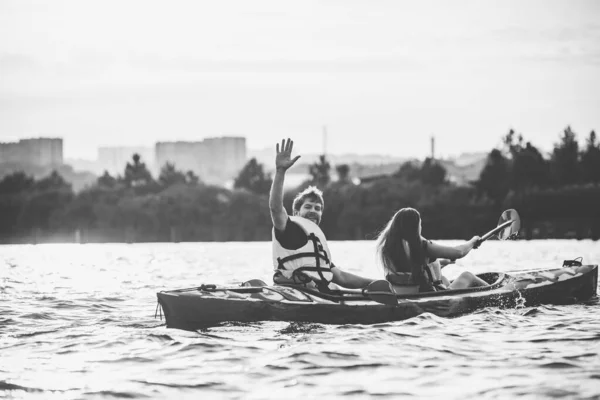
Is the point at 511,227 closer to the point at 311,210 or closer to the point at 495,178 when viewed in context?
the point at 311,210

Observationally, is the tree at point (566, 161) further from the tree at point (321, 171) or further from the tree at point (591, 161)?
the tree at point (321, 171)

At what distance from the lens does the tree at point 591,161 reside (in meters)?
100

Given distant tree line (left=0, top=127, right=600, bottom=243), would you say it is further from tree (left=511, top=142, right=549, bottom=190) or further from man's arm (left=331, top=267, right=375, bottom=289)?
man's arm (left=331, top=267, right=375, bottom=289)

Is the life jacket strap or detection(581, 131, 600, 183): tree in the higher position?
detection(581, 131, 600, 183): tree

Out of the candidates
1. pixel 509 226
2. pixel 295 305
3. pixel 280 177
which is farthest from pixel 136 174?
pixel 280 177

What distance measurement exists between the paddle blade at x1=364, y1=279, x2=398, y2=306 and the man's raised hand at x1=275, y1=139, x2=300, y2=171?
212 centimetres

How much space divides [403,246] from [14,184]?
122 m

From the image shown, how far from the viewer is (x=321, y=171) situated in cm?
12344

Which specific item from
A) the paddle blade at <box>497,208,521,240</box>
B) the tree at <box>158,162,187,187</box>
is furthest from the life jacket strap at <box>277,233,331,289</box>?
the tree at <box>158,162,187,187</box>

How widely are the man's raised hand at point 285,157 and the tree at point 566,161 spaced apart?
9437 cm

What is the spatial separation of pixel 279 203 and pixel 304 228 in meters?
0.76

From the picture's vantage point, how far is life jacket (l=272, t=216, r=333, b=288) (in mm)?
10797

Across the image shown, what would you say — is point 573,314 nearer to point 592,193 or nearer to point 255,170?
point 592,193

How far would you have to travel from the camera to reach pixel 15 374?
26.8 ft
